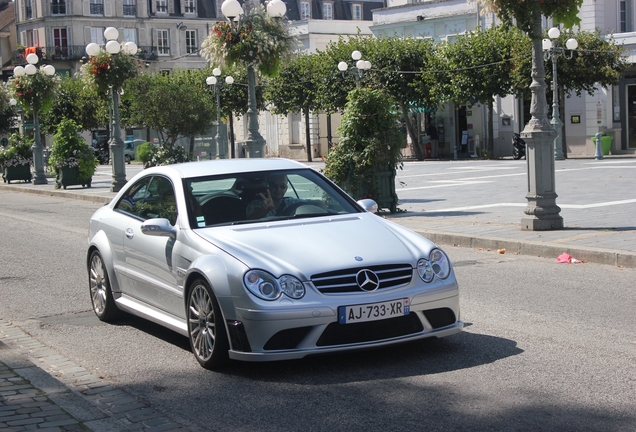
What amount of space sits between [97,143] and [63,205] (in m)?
46.7

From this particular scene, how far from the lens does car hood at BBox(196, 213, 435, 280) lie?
19.2 feet

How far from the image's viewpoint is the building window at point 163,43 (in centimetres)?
8212

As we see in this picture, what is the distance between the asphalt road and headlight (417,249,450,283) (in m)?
0.57

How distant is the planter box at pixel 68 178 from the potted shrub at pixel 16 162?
7.58 meters

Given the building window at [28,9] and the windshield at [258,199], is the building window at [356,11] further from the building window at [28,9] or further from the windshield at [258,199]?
the windshield at [258,199]

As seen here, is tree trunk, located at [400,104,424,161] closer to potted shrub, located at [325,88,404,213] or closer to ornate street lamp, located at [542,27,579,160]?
ornate street lamp, located at [542,27,579,160]

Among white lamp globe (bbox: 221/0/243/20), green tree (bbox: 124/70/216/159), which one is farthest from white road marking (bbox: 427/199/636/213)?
green tree (bbox: 124/70/216/159)

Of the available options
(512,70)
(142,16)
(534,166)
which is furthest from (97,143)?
(534,166)

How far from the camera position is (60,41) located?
78.8m

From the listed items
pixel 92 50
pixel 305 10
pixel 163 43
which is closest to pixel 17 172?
pixel 92 50

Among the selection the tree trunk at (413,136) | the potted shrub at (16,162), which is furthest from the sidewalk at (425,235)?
the tree trunk at (413,136)

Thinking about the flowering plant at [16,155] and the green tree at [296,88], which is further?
the green tree at [296,88]

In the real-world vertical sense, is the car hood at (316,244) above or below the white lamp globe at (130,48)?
below

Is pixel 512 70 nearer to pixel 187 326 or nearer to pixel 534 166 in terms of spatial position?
pixel 534 166
